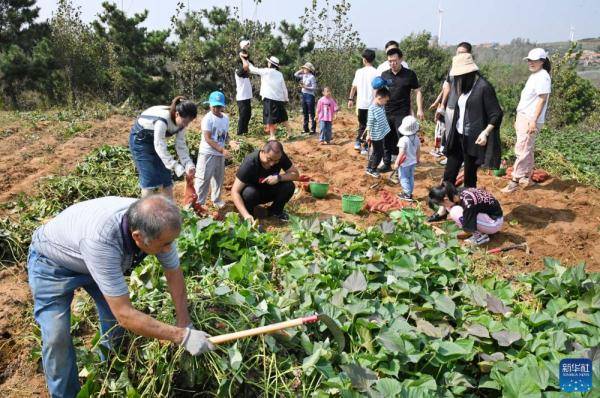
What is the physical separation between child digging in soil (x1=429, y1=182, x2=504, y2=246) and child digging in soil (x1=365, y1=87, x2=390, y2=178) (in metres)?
1.57

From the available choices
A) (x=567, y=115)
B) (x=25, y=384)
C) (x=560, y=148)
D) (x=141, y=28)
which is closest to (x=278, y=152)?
(x=25, y=384)

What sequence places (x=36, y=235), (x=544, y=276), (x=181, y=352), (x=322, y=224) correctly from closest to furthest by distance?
(x=181, y=352) < (x=36, y=235) < (x=544, y=276) < (x=322, y=224)

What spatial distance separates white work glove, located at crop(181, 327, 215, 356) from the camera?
1896 millimetres

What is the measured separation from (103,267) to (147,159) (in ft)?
7.33

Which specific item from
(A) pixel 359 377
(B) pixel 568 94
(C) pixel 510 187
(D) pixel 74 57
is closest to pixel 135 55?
(D) pixel 74 57

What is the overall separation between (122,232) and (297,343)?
37.8 inches

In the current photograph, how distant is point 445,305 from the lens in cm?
240

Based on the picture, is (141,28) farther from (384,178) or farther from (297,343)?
(297,343)

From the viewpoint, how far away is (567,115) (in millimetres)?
15922

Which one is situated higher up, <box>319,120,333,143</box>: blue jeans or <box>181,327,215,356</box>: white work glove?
<box>319,120,333,143</box>: blue jeans

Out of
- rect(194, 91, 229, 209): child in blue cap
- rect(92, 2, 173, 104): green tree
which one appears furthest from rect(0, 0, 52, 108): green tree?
rect(194, 91, 229, 209): child in blue cap

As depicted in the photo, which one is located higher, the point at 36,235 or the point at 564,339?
the point at 36,235

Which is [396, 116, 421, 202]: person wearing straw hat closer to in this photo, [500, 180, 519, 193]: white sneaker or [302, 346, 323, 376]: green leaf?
[500, 180, 519, 193]: white sneaker

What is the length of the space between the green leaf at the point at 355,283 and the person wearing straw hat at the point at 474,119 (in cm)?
229
